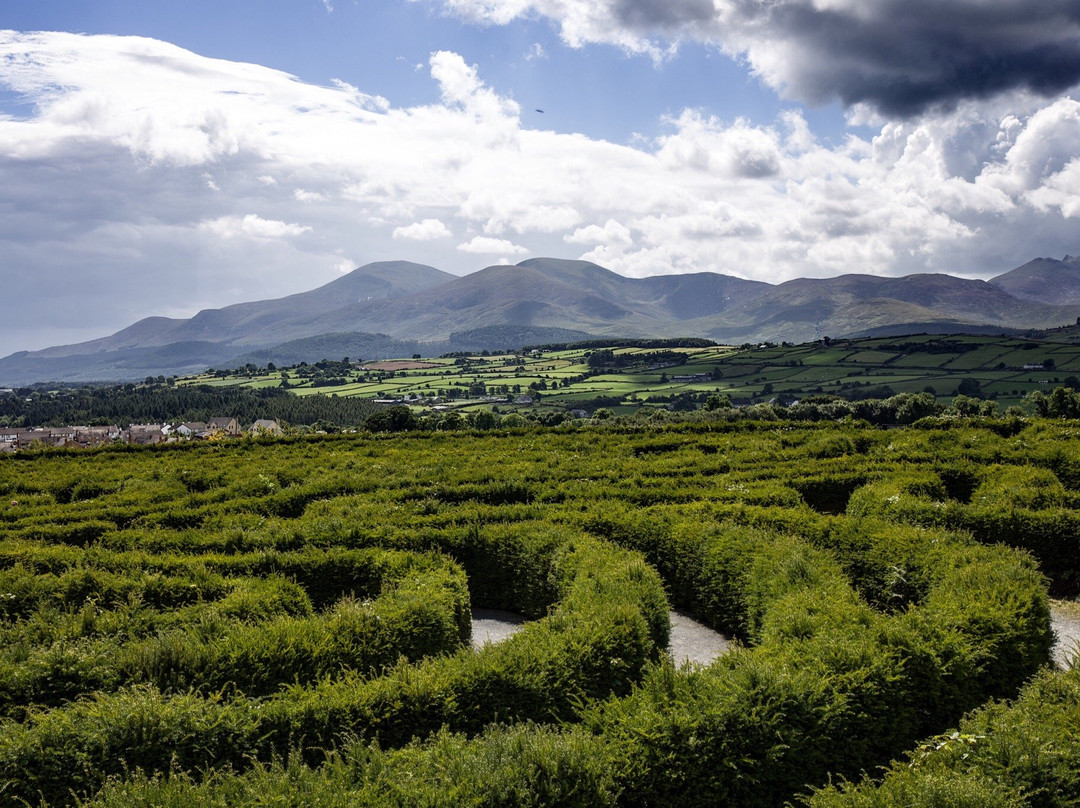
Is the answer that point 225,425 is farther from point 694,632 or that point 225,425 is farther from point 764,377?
point 694,632

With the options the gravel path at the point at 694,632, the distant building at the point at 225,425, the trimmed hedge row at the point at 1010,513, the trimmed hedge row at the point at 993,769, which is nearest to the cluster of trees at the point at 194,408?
the distant building at the point at 225,425

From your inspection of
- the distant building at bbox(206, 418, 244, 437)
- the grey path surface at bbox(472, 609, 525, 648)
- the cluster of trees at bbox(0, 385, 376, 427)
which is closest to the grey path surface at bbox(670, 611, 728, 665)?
the grey path surface at bbox(472, 609, 525, 648)

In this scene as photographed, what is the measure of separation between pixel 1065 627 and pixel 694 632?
910 centimetres

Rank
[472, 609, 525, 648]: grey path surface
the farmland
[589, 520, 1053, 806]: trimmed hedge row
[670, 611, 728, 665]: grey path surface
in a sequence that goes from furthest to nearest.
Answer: the farmland, [472, 609, 525, 648]: grey path surface, [670, 611, 728, 665]: grey path surface, [589, 520, 1053, 806]: trimmed hedge row

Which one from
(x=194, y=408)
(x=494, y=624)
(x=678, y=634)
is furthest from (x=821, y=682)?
(x=194, y=408)

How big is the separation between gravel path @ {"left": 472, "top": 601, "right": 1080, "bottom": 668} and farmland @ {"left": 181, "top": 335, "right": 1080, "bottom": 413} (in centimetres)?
10112

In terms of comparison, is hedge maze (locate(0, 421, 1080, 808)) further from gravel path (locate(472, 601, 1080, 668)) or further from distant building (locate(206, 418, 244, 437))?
distant building (locate(206, 418, 244, 437))

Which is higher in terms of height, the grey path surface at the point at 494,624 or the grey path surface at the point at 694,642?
the grey path surface at the point at 694,642

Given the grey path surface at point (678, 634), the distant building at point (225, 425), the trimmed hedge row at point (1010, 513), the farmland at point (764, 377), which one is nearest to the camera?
the grey path surface at point (678, 634)

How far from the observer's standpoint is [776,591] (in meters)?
14.2

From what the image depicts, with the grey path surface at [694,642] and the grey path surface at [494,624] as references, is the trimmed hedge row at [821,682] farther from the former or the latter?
the grey path surface at [494,624]

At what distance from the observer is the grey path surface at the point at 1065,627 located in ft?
47.0

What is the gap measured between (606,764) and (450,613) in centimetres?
649

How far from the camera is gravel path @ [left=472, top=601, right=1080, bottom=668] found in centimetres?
1519
